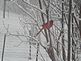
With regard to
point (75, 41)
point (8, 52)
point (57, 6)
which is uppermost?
point (57, 6)

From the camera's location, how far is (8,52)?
79.7 feet

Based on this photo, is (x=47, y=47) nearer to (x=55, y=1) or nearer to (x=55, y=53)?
(x=55, y=53)

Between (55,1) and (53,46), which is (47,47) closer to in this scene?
(53,46)

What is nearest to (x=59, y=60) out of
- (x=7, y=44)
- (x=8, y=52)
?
(x=8, y=52)

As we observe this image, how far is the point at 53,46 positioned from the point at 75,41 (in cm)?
49

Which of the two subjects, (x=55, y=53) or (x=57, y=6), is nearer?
(x=55, y=53)

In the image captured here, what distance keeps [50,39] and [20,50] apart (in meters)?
19.7

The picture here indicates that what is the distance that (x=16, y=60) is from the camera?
67.3ft

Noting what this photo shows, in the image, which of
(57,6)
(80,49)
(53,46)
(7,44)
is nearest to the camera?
(80,49)

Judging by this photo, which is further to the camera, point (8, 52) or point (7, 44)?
point (7, 44)

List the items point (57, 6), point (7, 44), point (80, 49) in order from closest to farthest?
point (80, 49) < point (57, 6) < point (7, 44)

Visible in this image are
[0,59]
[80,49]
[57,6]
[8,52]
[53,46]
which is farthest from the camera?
[8,52]

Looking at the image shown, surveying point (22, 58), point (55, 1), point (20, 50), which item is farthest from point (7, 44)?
point (55, 1)

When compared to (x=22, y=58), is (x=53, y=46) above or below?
above
